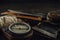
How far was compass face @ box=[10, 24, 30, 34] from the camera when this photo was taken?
2121mm

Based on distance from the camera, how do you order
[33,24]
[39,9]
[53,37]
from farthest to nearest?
[39,9] → [33,24] → [53,37]

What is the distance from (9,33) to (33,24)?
61cm

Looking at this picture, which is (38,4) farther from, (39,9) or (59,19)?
(59,19)

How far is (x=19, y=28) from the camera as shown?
219cm

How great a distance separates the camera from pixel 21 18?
263 cm

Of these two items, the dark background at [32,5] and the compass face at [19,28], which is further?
the dark background at [32,5]

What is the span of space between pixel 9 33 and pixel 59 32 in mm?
787

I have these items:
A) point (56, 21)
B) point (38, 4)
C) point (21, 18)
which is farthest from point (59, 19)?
point (38, 4)

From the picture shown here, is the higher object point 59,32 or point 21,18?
point 21,18

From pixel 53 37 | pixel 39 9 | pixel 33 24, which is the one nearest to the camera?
pixel 53 37

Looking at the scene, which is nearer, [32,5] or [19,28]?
[19,28]

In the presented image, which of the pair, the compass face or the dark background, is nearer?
the compass face

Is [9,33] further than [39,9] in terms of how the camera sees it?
No

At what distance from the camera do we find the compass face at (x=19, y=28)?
2.12 metres
